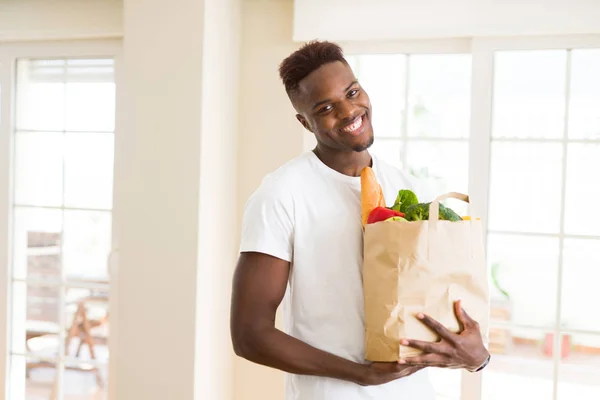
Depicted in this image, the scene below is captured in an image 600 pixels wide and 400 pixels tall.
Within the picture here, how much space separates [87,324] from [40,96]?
122cm

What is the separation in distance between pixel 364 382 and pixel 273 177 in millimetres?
473

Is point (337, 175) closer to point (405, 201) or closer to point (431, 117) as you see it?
point (405, 201)

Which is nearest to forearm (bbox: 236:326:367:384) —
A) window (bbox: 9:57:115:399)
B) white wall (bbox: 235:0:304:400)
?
white wall (bbox: 235:0:304:400)

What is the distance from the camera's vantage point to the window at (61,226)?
332 centimetres

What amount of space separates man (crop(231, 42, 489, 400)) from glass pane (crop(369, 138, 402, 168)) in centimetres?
153

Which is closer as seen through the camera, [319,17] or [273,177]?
[273,177]

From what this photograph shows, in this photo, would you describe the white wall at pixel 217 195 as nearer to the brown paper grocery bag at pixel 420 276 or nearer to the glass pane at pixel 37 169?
the glass pane at pixel 37 169

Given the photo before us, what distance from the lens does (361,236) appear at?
1.39 metres

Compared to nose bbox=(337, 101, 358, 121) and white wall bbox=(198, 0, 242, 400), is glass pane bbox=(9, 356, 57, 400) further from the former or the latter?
nose bbox=(337, 101, 358, 121)

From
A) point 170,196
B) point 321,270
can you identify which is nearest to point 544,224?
point 170,196

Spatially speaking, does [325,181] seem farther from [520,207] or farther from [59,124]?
[59,124]

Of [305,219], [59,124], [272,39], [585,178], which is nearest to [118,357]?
[59,124]

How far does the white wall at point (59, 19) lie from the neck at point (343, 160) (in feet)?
6.66

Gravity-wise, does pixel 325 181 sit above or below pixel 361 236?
above
